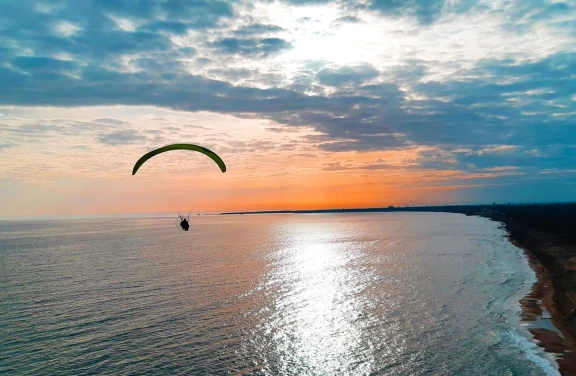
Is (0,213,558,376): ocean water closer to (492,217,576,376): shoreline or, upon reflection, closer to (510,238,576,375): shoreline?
(510,238,576,375): shoreline

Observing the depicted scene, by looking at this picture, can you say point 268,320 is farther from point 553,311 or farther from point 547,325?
point 553,311

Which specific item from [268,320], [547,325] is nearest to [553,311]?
[547,325]

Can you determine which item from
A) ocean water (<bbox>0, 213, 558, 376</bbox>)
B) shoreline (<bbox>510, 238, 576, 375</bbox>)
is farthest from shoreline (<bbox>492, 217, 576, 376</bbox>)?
ocean water (<bbox>0, 213, 558, 376</bbox>)

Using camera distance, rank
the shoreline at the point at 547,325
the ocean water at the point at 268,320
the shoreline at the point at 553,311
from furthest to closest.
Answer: the shoreline at the point at 553,311 < the ocean water at the point at 268,320 < the shoreline at the point at 547,325

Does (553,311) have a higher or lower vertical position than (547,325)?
higher

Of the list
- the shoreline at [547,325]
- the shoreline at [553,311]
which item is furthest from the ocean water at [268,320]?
the shoreline at [553,311]

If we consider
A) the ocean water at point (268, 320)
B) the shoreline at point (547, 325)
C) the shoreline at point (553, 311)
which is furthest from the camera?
the shoreline at point (553, 311)

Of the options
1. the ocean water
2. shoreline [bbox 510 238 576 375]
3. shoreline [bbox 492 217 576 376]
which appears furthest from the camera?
shoreline [bbox 492 217 576 376]

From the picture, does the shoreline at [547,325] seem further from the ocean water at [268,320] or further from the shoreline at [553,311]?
the ocean water at [268,320]

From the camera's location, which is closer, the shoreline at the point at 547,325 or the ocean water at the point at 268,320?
the shoreline at the point at 547,325

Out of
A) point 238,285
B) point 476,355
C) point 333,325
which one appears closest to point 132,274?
point 238,285

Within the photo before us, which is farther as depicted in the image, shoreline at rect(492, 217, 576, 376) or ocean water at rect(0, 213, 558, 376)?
shoreline at rect(492, 217, 576, 376)

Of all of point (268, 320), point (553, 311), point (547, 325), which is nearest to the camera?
point (547, 325)
